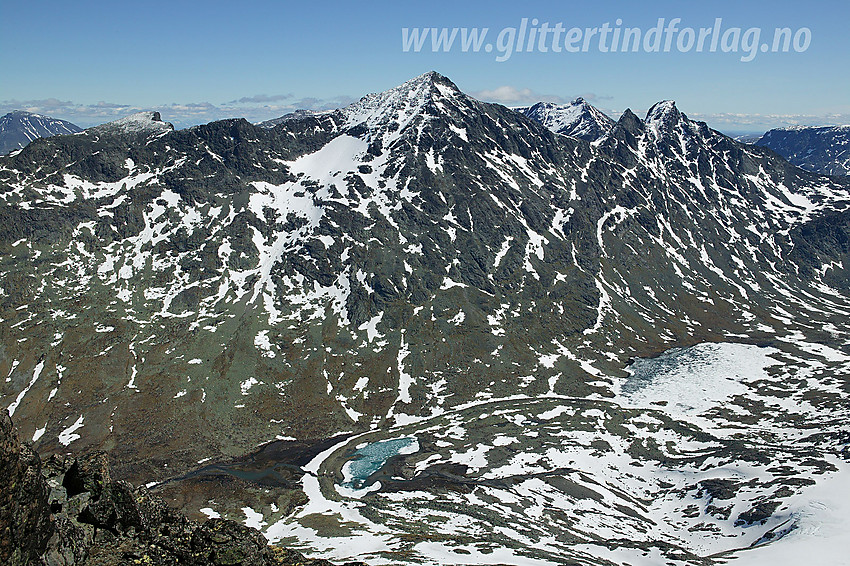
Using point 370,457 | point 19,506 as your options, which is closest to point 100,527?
point 19,506

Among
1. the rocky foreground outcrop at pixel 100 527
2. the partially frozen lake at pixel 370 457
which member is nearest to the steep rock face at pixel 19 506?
the rocky foreground outcrop at pixel 100 527

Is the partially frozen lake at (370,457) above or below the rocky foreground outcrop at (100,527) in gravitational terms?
below

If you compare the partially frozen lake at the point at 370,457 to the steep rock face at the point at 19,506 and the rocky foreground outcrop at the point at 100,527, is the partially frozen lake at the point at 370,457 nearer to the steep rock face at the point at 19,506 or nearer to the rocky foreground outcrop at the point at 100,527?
the rocky foreground outcrop at the point at 100,527

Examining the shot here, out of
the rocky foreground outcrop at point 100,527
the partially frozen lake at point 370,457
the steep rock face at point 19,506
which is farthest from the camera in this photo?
the partially frozen lake at point 370,457

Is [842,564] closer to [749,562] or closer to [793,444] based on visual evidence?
[749,562]

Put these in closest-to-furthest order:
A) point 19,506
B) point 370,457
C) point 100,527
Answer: point 19,506
point 100,527
point 370,457

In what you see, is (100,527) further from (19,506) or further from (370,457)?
(370,457)

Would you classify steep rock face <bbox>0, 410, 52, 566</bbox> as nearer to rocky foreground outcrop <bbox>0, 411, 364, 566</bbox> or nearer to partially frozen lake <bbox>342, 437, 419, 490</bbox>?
rocky foreground outcrop <bbox>0, 411, 364, 566</bbox>

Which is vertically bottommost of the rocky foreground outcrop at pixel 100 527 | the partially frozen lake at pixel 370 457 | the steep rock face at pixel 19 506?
the partially frozen lake at pixel 370 457

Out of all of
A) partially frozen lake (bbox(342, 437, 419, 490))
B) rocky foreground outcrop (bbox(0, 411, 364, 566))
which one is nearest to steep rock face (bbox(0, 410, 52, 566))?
rocky foreground outcrop (bbox(0, 411, 364, 566))
